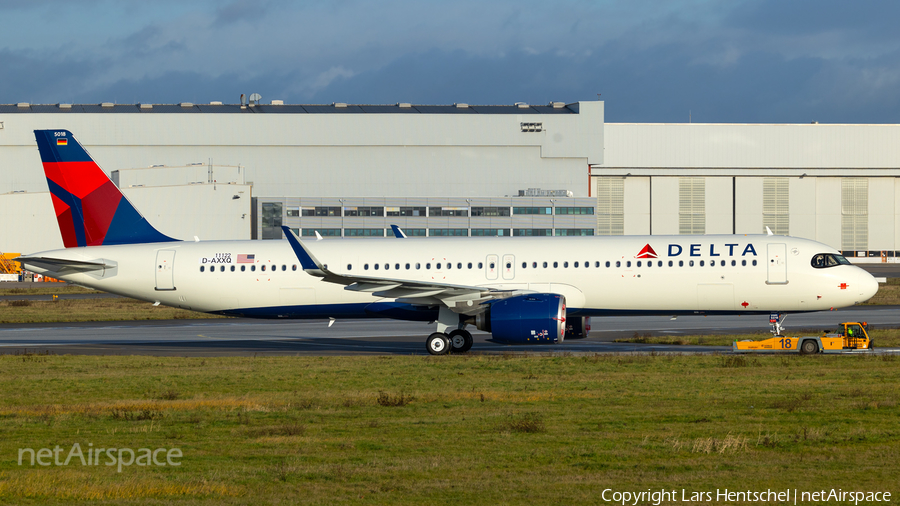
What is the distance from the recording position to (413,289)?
97.5 feet

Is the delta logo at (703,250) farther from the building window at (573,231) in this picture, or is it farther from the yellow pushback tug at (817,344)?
the building window at (573,231)

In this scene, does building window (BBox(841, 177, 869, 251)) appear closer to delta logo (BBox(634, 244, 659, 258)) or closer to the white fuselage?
the white fuselage

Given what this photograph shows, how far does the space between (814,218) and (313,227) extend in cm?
7163

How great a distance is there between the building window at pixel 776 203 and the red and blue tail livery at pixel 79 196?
107080 millimetres

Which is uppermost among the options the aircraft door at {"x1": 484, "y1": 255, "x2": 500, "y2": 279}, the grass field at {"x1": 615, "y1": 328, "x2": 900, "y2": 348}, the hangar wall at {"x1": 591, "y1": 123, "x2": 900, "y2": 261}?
the hangar wall at {"x1": 591, "y1": 123, "x2": 900, "y2": 261}

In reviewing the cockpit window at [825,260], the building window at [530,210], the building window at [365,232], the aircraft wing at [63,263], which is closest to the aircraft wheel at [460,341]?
the cockpit window at [825,260]

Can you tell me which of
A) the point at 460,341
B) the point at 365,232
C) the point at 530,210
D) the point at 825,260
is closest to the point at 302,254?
the point at 460,341

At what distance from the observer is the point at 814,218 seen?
4902 inches

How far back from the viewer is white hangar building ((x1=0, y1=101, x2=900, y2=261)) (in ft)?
351

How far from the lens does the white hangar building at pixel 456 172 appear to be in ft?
351

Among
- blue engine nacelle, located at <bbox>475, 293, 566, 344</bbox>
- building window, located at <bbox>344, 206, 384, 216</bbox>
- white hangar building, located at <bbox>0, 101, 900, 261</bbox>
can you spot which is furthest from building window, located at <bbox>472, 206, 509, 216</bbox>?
blue engine nacelle, located at <bbox>475, 293, 566, 344</bbox>

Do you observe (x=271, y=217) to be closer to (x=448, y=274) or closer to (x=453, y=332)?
(x=448, y=274)

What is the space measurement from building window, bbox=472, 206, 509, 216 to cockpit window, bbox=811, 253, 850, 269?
79040 mm

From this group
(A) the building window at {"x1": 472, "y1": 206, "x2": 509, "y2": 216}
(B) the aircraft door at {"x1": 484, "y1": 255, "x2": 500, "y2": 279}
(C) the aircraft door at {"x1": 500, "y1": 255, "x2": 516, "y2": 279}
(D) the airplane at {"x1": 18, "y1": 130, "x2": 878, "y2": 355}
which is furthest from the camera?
(A) the building window at {"x1": 472, "y1": 206, "x2": 509, "y2": 216}
